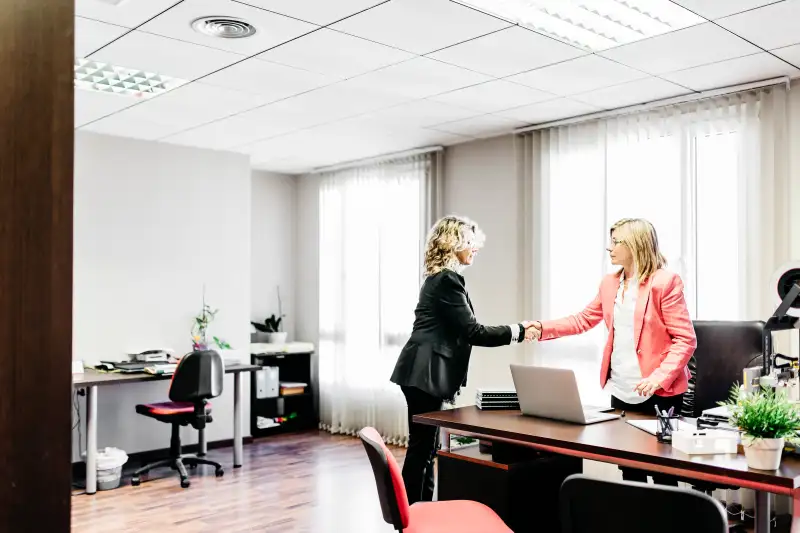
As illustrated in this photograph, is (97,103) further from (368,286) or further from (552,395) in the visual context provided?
(552,395)

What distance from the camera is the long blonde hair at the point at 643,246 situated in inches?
121

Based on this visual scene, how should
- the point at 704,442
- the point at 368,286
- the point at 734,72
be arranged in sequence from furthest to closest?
the point at 368,286, the point at 734,72, the point at 704,442

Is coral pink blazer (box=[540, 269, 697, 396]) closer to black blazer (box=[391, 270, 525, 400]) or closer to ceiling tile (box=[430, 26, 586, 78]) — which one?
black blazer (box=[391, 270, 525, 400])

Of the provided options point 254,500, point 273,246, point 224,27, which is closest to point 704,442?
point 224,27

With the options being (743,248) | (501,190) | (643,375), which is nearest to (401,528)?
(643,375)

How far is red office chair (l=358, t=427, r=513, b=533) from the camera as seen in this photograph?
2.18 m

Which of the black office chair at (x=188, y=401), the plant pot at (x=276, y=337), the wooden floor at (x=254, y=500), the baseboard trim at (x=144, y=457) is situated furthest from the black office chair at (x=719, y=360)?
the plant pot at (x=276, y=337)

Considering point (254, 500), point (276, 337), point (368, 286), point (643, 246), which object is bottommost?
point (254, 500)

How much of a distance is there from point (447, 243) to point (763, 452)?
173 cm

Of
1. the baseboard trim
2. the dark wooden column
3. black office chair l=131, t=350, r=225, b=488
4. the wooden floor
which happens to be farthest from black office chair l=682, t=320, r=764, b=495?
the baseboard trim

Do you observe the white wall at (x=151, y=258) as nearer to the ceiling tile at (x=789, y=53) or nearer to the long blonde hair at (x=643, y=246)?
the long blonde hair at (x=643, y=246)

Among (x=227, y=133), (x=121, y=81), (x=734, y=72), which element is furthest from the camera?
(x=227, y=133)

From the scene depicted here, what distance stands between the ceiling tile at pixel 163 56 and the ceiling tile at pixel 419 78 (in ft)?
2.60

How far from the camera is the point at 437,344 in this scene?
3396 mm
